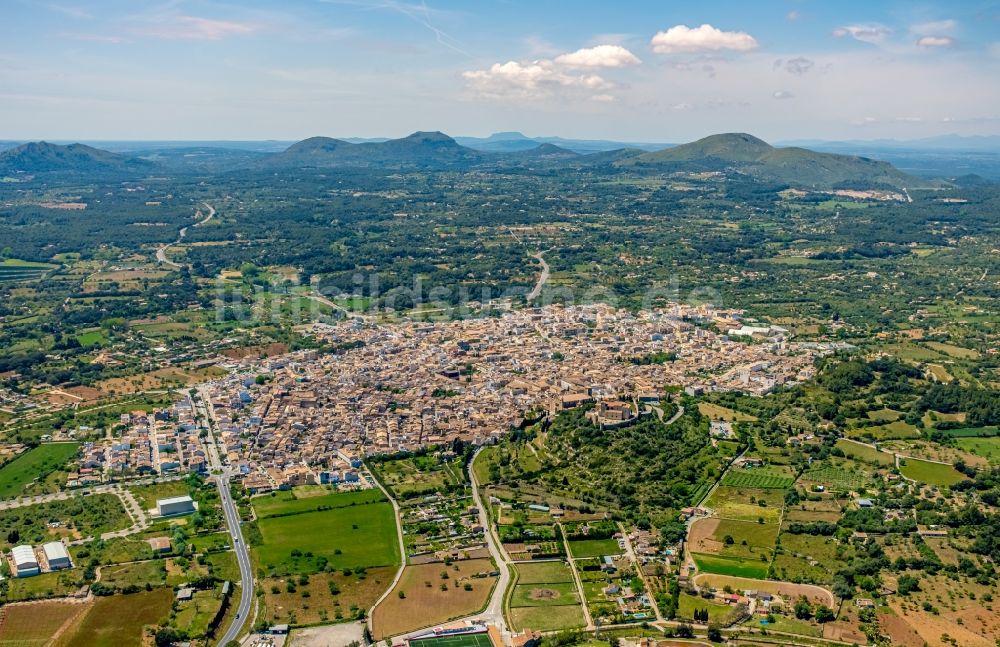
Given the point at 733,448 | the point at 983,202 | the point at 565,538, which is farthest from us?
the point at 983,202

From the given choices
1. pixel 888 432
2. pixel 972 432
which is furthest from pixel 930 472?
pixel 972 432

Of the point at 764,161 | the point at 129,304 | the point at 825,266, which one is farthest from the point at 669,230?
the point at 764,161

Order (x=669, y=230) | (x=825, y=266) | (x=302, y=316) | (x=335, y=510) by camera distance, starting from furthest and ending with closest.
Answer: (x=669, y=230)
(x=825, y=266)
(x=302, y=316)
(x=335, y=510)

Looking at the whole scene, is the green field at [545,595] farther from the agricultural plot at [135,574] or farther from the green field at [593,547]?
the agricultural plot at [135,574]

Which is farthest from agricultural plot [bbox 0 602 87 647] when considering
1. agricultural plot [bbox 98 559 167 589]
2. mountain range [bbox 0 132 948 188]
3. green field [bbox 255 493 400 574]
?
mountain range [bbox 0 132 948 188]

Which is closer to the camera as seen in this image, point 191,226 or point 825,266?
point 825,266

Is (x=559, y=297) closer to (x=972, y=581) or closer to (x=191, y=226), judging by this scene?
(x=972, y=581)

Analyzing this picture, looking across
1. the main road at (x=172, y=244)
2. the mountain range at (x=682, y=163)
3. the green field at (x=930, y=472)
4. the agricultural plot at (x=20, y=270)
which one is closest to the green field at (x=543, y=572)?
the green field at (x=930, y=472)
